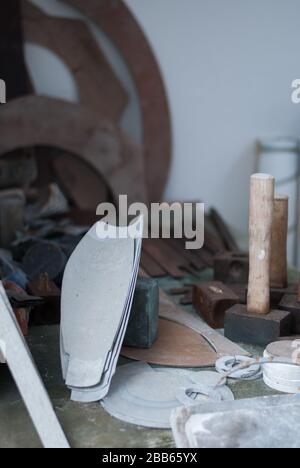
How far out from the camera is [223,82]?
13.8 feet

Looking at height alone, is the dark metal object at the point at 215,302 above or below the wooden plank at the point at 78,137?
below

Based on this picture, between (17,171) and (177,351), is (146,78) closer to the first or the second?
(17,171)

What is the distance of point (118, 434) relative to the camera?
166cm

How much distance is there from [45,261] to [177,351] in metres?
0.77

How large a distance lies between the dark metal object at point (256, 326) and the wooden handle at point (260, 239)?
4 cm

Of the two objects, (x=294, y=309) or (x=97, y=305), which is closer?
(x=97, y=305)

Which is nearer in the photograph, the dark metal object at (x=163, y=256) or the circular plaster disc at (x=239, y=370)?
the circular plaster disc at (x=239, y=370)

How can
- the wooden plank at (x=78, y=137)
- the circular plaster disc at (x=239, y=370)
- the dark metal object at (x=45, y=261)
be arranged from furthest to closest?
the wooden plank at (x=78, y=137)
the dark metal object at (x=45, y=261)
the circular plaster disc at (x=239, y=370)

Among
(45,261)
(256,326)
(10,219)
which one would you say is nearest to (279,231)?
(256,326)

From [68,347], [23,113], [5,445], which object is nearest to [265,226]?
[68,347]

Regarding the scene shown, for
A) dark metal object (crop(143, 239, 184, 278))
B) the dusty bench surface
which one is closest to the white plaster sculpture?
the dusty bench surface

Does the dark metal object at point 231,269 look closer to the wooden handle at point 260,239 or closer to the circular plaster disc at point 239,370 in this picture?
the wooden handle at point 260,239

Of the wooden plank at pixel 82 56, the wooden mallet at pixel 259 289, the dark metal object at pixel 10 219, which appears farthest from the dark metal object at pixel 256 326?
the wooden plank at pixel 82 56

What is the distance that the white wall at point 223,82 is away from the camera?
4.04 meters
